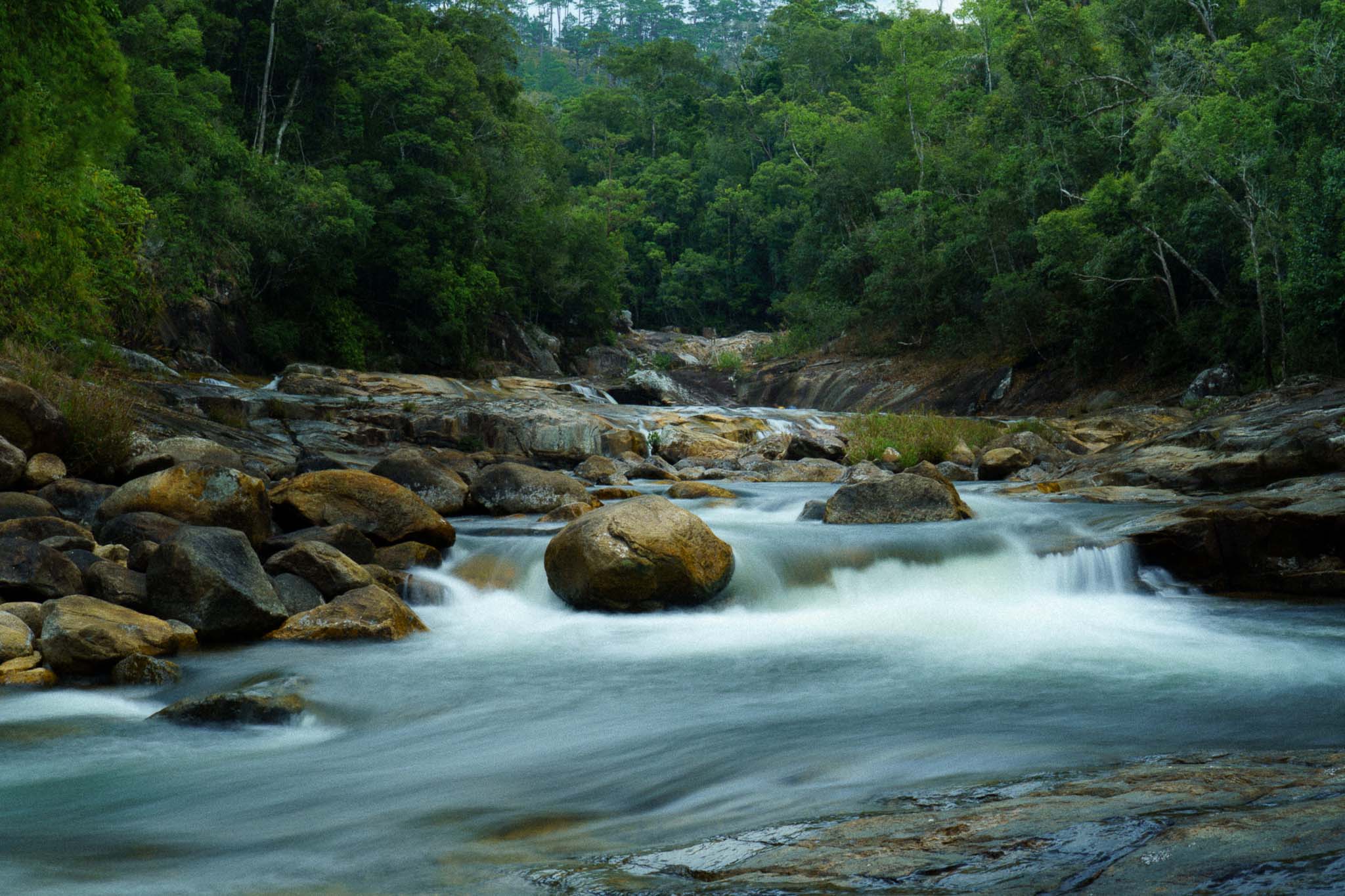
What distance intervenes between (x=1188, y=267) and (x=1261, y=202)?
14.6ft

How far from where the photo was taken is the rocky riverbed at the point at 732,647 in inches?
122

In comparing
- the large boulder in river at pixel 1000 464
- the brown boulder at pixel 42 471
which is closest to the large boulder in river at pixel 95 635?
the brown boulder at pixel 42 471

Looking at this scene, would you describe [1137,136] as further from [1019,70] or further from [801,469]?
[801,469]

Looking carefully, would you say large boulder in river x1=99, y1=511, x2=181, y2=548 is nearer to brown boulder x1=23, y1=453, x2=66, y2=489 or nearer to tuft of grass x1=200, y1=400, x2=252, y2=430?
brown boulder x1=23, y1=453, x2=66, y2=489

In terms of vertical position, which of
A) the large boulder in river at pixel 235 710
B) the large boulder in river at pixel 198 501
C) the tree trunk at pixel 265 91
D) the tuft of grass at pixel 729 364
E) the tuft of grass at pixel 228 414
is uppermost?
the tree trunk at pixel 265 91

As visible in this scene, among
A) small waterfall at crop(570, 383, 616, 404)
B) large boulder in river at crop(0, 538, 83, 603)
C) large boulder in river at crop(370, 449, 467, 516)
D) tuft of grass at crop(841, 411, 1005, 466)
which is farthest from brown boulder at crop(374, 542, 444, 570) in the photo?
small waterfall at crop(570, 383, 616, 404)

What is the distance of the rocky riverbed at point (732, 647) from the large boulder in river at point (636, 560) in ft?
0.11

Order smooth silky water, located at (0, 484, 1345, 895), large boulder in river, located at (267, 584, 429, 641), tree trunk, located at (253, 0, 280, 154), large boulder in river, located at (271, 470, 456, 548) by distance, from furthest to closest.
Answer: tree trunk, located at (253, 0, 280, 154), large boulder in river, located at (271, 470, 456, 548), large boulder in river, located at (267, 584, 429, 641), smooth silky water, located at (0, 484, 1345, 895)

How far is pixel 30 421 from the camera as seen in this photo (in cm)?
1096

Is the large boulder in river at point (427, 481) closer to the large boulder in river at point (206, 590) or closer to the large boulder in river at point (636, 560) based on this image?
the large boulder in river at point (636, 560)

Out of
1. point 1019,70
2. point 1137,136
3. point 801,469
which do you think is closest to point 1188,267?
point 1137,136

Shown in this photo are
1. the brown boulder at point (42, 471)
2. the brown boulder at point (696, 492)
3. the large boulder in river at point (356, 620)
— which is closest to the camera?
the large boulder in river at point (356, 620)

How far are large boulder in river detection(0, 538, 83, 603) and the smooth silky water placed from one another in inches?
48.4

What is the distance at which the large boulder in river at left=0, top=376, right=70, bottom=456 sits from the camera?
423 inches
